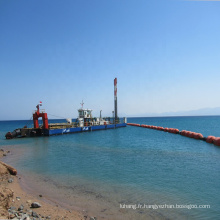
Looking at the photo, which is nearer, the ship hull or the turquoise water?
the turquoise water

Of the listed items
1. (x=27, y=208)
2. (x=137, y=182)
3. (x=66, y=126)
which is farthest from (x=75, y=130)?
(x=27, y=208)

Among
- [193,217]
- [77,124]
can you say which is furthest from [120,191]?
[77,124]

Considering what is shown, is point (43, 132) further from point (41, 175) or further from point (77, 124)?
point (41, 175)

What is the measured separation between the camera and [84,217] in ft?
19.3

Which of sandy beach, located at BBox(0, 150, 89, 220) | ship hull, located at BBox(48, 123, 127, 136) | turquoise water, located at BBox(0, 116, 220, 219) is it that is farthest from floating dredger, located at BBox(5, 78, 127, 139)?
sandy beach, located at BBox(0, 150, 89, 220)

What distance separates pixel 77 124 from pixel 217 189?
34.0m

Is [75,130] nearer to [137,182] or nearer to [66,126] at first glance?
[66,126]

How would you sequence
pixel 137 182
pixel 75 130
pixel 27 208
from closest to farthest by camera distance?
1. pixel 27 208
2. pixel 137 182
3. pixel 75 130

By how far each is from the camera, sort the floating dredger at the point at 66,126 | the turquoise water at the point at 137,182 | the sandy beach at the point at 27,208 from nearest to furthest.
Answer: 1. the sandy beach at the point at 27,208
2. the turquoise water at the point at 137,182
3. the floating dredger at the point at 66,126

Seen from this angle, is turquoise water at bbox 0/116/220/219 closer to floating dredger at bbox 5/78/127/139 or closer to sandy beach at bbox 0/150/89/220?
sandy beach at bbox 0/150/89/220

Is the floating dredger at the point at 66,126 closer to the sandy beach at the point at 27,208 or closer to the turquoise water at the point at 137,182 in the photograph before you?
the turquoise water at the point at 137,182

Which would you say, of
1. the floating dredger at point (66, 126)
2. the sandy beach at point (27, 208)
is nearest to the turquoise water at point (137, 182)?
the sandy beach at point (27, 208)

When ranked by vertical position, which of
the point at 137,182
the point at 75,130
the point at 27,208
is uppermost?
the point at 27,208

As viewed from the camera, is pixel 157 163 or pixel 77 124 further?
pixel 77 124
